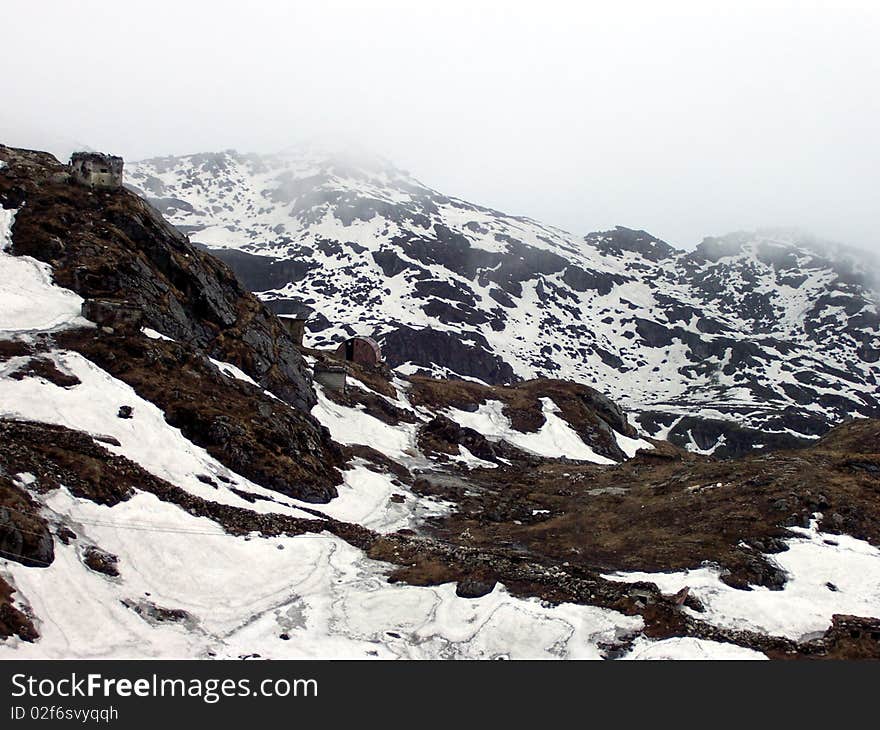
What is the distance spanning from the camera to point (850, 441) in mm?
63875

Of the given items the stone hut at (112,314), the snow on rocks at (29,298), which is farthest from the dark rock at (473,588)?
the snow on rocks at (29,298)

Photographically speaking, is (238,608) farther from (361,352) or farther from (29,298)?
(361,352)

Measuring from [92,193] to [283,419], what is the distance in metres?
32.3

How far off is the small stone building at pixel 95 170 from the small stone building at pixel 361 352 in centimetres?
4222

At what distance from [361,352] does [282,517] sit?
6425cm

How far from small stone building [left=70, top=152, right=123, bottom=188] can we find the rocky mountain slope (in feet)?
4.31

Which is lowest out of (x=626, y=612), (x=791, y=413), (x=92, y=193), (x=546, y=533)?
(x=791, y=413)

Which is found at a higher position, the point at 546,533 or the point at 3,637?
the point at 3,637

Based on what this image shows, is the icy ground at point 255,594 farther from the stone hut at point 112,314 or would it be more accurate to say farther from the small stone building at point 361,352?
the small stone building at point 361,352

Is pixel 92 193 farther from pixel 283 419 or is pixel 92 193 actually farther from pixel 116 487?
pixel 116 487

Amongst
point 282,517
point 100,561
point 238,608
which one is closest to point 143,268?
Result: point 282,517

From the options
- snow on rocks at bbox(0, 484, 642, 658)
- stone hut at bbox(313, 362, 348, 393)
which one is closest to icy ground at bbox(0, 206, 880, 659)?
snow on rocks at bbox(0, 484, 642, 658)

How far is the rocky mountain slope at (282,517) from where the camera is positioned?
23.2 metres
